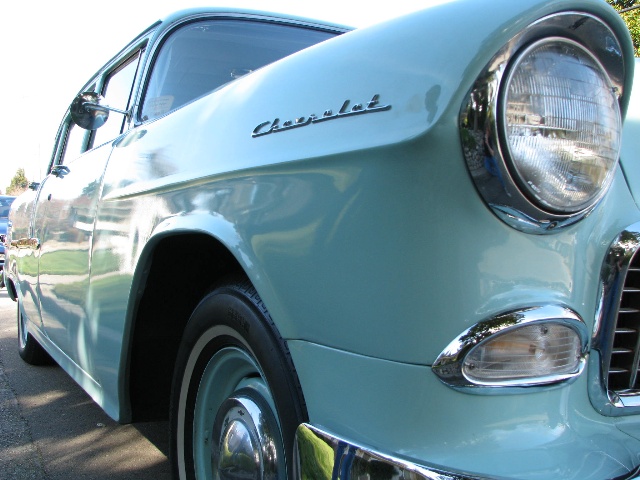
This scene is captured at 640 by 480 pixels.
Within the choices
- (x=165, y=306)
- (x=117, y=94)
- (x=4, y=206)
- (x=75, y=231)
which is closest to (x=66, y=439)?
(x=75, y=231)

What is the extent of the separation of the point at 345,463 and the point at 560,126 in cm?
71

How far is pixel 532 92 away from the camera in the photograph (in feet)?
3.60

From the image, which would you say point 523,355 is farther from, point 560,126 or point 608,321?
point 560,126

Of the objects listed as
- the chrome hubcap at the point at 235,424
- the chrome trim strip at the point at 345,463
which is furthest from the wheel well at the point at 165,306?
the chrome trim strip at the point at 345,463

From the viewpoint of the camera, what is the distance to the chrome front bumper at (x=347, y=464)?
1.02 meters

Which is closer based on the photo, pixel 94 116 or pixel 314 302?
pixel 314 302

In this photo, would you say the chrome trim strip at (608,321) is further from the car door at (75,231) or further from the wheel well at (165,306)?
the car door at (75,231)

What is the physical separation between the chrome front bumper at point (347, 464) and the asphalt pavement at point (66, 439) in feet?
5.68

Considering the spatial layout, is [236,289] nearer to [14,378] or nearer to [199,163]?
[199,163]

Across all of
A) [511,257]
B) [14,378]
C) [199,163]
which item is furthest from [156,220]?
[14,378]

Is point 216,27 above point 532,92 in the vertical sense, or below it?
above

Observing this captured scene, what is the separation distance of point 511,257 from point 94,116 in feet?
6.94

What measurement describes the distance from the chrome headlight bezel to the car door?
1.67 metres

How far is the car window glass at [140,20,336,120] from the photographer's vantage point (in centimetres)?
243
